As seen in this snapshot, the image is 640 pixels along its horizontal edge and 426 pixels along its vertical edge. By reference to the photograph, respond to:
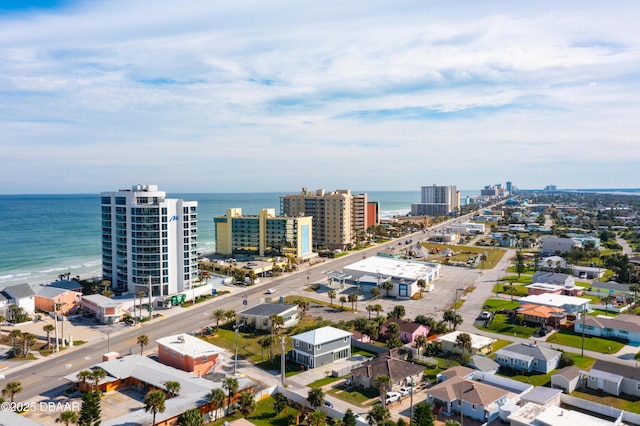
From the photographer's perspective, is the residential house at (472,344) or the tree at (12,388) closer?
the tree at (12,388)

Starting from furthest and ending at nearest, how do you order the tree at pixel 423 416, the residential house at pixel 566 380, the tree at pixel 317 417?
the residential house at pixel 566 380, the tree at pixel 317 417, the tree at pixel 423 416

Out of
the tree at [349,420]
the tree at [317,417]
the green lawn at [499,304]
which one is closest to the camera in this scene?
the tree at [349,420]

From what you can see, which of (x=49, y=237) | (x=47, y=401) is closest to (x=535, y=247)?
(x=47, y=401)


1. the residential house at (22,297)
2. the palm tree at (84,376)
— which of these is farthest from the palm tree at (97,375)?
the residential house at (22,297)

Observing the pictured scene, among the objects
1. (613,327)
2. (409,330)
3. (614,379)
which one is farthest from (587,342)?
(409,330)

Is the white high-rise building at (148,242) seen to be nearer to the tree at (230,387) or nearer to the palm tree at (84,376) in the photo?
the palm tree at (84,376)

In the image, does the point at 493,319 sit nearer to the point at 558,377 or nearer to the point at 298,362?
the point at 558,377
